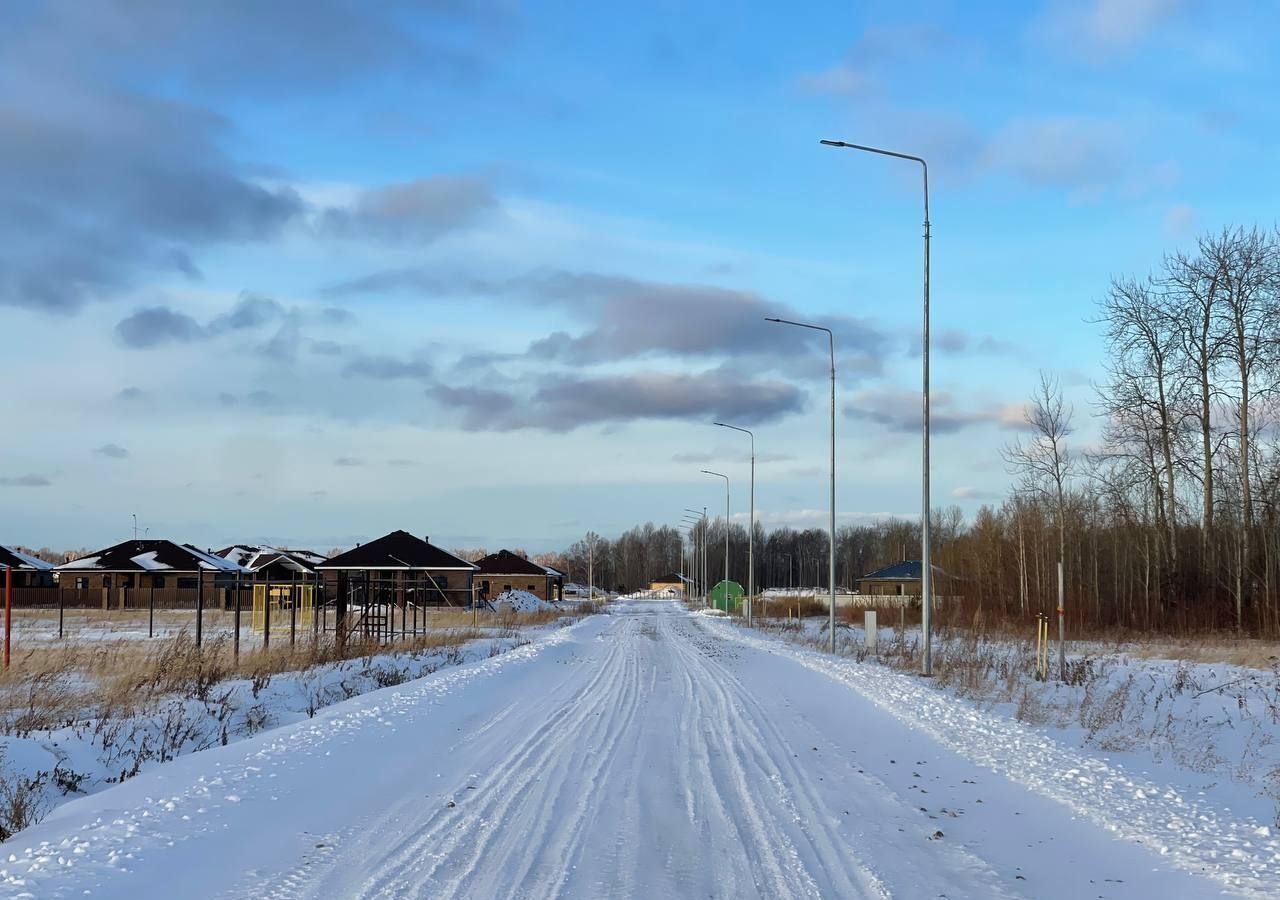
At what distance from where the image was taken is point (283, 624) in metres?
52.1

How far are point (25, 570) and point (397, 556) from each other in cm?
2777

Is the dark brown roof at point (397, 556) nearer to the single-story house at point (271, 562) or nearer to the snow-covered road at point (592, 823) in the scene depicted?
the single-story house at point (271, 562)

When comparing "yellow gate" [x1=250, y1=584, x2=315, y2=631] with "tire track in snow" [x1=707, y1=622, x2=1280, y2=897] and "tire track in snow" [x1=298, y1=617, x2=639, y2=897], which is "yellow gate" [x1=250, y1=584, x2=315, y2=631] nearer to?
"tire track in snow" [x1=298, y1=617, x2=639, y2=897]

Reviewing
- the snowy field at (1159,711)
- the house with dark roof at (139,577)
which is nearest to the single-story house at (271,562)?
the house with dark roof at (139,577)

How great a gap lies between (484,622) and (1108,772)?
4129 centimetres

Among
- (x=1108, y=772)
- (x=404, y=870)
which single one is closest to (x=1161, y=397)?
(x=1108, y=772)

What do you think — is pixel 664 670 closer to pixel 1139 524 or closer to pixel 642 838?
pixel 642 838

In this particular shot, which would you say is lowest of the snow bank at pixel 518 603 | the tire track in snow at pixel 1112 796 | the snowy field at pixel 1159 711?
the snow bank at pixel 518 603

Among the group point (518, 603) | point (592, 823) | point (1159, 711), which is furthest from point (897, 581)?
point (592, 823)

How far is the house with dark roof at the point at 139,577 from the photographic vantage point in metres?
68.7

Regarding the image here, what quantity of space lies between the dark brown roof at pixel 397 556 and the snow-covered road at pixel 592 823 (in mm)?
54399

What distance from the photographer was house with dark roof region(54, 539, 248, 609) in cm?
6869

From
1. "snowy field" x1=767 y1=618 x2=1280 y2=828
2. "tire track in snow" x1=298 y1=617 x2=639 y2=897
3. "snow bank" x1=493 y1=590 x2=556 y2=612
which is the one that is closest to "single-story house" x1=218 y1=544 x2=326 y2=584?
"snow bank" x1=493 y1=590 x2=556 y2=612

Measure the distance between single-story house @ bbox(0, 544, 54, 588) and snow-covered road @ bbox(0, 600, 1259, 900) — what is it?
68.8 metres
